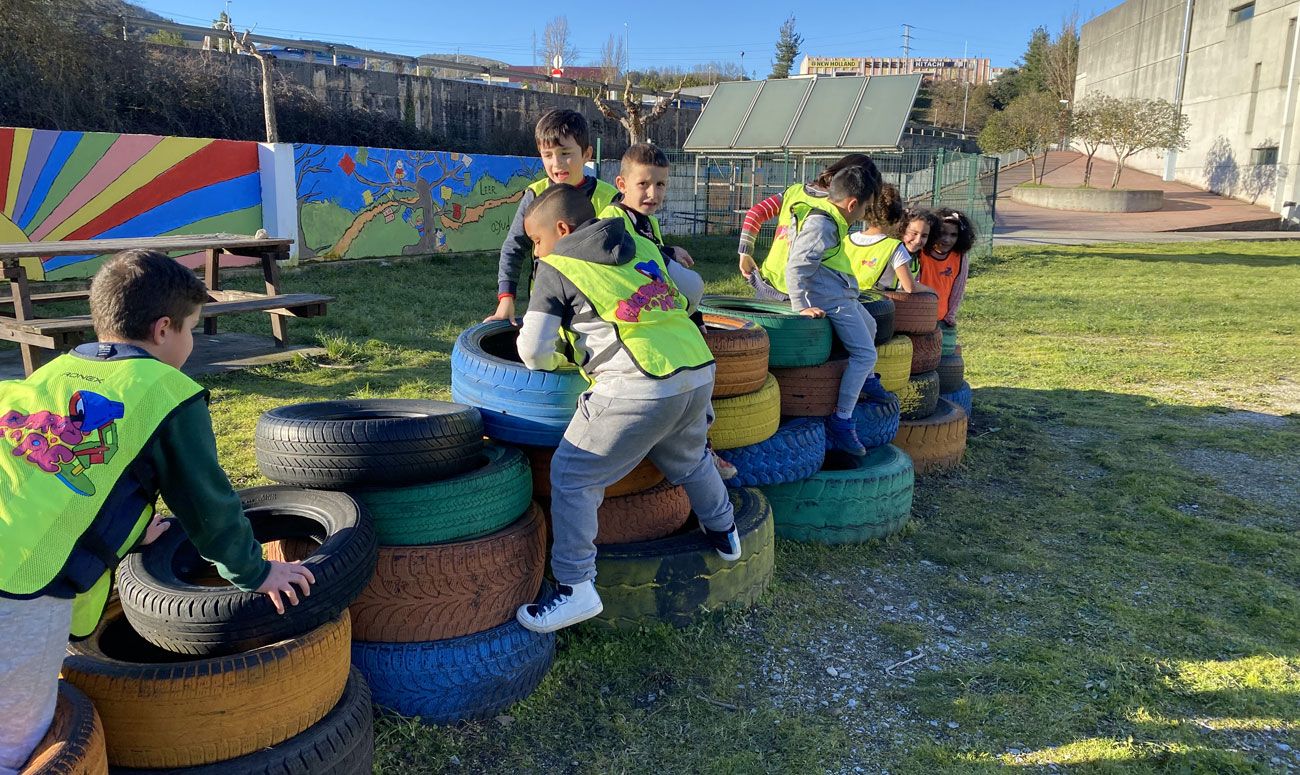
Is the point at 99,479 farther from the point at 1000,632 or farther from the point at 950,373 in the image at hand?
the point at 950,373

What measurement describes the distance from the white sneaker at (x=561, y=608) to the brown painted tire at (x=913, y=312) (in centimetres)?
359

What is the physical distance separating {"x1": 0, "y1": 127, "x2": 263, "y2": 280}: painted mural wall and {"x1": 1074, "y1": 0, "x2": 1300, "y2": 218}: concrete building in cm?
3554

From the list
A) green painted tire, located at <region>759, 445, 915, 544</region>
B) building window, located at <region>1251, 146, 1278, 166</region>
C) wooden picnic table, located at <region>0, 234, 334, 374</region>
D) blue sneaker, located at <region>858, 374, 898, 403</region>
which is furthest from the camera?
building window, located at <region>1251, 146, 1278, 166</region>

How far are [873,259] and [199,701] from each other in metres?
5.14

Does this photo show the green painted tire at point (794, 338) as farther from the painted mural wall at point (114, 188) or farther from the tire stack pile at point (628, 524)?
the painted mural wall at point (114, 188)

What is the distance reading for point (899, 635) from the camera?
3689mm

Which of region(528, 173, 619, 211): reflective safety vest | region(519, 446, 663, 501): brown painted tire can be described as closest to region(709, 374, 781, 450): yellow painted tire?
region(519, 446, 663, 501): brown painted tire

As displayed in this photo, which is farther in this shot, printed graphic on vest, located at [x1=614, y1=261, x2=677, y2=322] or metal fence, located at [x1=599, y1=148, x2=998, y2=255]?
metal fence, located at [x1=599, y1=148, x2=998, y2=255]

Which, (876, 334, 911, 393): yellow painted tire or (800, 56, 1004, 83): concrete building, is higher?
(800, 56, 1004, 83): concrete building

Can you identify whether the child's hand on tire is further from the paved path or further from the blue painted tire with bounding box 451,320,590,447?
the paved path

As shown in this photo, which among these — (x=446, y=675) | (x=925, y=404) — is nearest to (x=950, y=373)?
(x=925, y=404)

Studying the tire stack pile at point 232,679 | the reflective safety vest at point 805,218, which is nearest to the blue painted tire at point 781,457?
the reflective safety vest at point 805,218

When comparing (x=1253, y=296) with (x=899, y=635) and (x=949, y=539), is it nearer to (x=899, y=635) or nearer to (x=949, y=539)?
(x=949, y=539)

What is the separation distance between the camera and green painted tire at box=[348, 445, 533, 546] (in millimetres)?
2873
